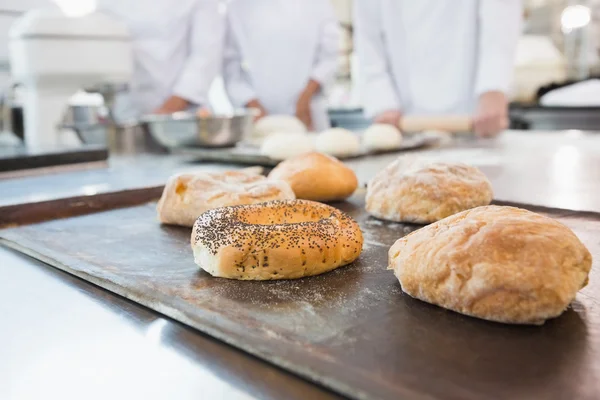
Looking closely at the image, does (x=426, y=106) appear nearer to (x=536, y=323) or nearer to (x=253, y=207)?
(x=253, y=207)

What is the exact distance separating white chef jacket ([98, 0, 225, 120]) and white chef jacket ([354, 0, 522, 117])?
124 centimetres

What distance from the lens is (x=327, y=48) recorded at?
4934mm

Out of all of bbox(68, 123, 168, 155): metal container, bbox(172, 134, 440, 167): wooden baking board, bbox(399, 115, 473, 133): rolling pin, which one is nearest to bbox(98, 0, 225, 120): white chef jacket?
bbox(68, 123, 168, 155): metal container

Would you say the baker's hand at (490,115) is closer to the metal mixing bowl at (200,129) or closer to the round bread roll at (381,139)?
the round bread roll at (381,139)

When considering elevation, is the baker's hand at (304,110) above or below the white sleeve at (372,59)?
below

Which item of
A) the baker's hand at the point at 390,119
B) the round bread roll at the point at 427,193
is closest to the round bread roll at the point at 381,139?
the baker's hand at the point at 390,119

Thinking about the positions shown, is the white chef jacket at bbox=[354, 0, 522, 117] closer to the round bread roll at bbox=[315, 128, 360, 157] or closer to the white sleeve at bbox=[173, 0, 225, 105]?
the white sleeve at bbox=[173, 0, 225, 105]

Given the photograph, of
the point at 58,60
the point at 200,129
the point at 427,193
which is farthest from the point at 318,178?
the point at 58,60

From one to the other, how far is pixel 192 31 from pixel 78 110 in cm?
119

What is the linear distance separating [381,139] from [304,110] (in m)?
2.18

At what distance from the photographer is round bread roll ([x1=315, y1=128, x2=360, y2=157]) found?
2457mm

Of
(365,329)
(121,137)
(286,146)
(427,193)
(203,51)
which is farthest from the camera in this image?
(203,51)

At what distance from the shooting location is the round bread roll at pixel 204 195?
1312 millimetres

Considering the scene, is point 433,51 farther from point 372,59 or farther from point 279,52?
point 279,52
